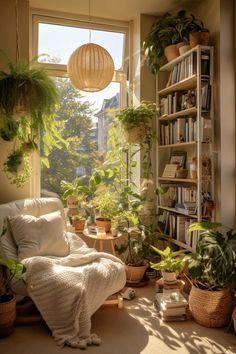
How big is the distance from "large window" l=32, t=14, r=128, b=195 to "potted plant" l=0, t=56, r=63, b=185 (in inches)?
26.6

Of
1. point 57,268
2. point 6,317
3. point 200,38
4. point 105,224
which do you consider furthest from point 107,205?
point 200,38

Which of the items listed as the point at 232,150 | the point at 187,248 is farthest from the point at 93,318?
the point at 232,150

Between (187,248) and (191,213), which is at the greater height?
(191,213)

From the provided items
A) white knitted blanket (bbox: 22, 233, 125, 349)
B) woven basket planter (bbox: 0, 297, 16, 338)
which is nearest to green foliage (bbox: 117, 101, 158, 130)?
white knitted blanket (bbox: 22, 233, 125, 349)

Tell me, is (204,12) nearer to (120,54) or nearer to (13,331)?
(120,54)

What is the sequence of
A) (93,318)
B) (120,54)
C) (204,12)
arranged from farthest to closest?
(120,54) → (204,12) → (93,318)

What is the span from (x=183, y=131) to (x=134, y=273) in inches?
58.4

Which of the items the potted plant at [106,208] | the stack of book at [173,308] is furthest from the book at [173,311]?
the potted plant at [106,208]

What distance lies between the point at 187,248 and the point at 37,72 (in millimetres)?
2104

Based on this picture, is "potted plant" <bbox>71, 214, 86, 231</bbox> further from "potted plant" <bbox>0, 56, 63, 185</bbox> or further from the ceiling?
the ceiling

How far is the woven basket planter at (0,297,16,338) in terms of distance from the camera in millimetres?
2291

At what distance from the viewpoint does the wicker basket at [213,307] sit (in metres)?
2.46

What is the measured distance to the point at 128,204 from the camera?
11.2 ft

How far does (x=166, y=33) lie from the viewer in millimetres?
3361
